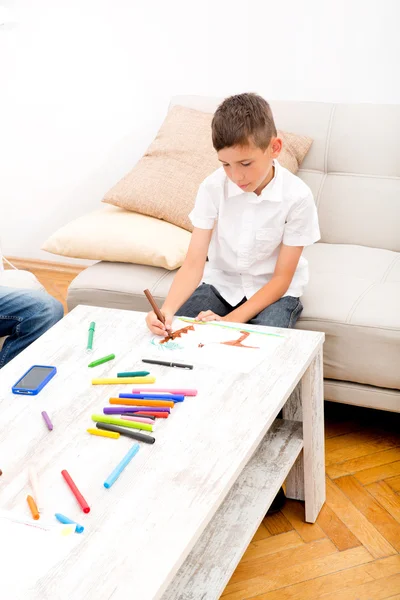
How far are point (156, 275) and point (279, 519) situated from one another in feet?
2.71

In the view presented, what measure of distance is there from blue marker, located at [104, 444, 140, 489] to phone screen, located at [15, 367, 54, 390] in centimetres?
30

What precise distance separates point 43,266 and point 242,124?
1984mm

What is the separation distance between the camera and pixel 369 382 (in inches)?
80.6

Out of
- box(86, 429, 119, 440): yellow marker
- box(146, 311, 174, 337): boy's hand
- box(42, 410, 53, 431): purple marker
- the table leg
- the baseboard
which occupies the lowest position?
the baseboard

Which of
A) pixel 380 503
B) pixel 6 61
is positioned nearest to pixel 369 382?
pixel 380 503

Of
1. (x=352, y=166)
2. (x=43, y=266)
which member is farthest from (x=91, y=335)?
(x=43, y=266)

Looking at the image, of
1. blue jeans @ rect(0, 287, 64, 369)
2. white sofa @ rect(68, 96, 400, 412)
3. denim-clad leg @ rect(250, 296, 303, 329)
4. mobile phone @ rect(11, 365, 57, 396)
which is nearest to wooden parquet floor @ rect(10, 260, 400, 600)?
white sofa @ rect(68, 96, 400, 412)

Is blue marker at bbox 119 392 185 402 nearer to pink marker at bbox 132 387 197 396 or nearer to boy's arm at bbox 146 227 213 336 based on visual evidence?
pink marker at bbox 132 387 197 396

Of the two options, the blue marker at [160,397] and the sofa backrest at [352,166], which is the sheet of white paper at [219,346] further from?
the sofa backrest at [352,166]

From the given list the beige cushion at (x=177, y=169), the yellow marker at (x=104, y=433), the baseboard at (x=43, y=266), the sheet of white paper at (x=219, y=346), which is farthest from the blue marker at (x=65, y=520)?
the baseboard at (x=43, y=266)

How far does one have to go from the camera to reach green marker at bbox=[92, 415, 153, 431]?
136cm

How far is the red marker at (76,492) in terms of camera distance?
1.15 metres

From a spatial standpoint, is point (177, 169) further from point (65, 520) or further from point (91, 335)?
point (65, 520)

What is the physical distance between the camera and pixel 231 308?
2146mm
